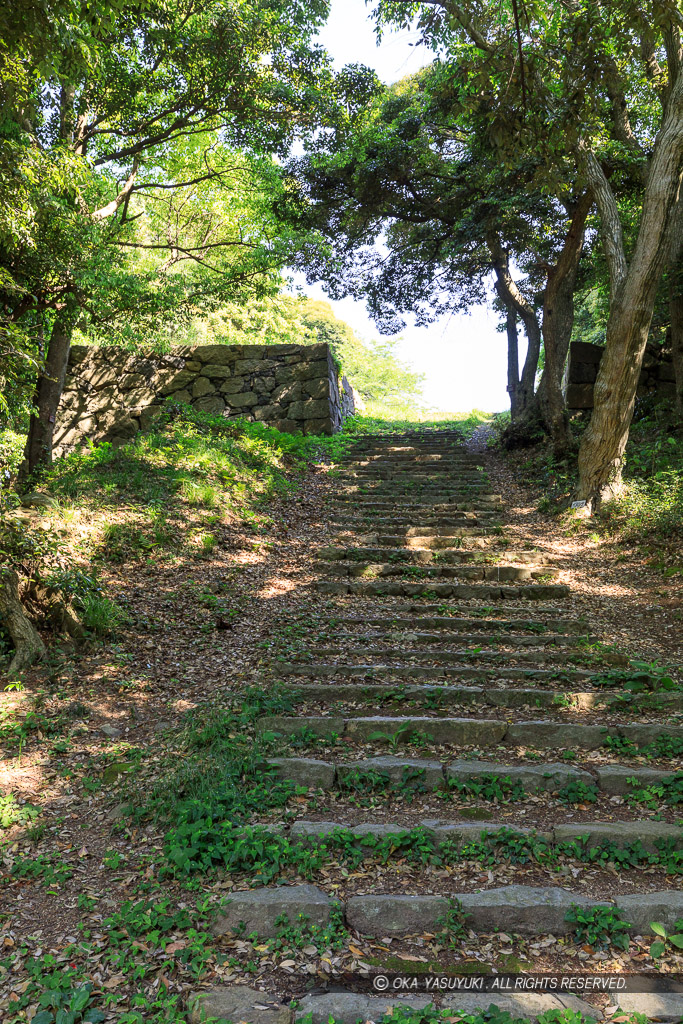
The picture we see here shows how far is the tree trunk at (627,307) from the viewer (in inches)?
283

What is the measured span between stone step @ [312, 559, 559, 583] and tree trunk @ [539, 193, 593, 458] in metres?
3.75

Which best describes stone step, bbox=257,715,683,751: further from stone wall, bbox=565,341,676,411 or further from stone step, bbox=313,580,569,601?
stone wall, bbox=565,341,676,411

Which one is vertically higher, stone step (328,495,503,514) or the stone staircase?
stone step (328,495,503,514)

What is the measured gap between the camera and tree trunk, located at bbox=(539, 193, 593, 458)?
987cm

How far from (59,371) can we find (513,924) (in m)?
8.28

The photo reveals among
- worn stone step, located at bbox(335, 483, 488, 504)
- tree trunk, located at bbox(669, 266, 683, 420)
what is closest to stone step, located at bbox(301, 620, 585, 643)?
worn stone step, located at bbox(335, 483, 488, 504)

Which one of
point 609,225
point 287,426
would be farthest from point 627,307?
point 287,426

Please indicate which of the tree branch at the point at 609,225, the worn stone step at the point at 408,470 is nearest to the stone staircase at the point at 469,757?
the worn stone step at the point at 408,470

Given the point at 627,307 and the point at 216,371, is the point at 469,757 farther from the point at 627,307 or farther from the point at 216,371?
the point at 216,371

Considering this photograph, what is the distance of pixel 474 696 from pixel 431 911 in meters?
1.81

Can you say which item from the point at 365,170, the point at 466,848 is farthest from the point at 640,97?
the point at 466,848

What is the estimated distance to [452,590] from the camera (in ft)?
21.2

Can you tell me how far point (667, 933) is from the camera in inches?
105

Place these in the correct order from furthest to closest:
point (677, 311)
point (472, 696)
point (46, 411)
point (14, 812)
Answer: point (677, 311), point (46, 411), point (472, 696), point (14, 812)
